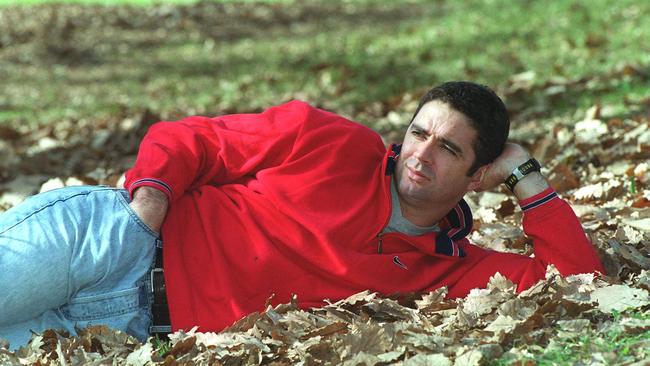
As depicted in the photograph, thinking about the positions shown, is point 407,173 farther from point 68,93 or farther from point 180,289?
point 68,93

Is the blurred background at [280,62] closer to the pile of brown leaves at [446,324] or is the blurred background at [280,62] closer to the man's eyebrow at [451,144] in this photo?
the pile of brown leaves at [446,324]

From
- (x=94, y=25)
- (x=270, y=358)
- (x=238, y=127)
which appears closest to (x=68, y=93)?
(x=94, y=25)

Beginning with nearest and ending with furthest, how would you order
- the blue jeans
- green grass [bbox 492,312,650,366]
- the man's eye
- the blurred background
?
1. green grass [bbox 492,312,650,366]
2. the blue jeans
3. the man's eye
4. the blurred background

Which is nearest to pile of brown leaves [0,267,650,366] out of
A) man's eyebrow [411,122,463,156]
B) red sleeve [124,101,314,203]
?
man's eyebrow [411,122,463,156]

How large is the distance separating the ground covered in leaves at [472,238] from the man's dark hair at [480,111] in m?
0.59

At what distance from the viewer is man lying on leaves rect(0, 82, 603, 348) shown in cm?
380

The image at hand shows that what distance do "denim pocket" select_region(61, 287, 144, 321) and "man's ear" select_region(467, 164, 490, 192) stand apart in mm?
1536

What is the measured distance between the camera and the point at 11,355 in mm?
3514

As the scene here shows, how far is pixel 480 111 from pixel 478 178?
1.05 ft

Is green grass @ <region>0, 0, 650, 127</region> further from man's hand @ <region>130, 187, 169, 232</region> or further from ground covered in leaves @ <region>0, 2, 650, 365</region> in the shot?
man's hand @ <region>130, 187, 169, 232</region>

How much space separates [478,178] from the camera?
4.07 metres

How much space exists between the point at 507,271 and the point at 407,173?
64 cm

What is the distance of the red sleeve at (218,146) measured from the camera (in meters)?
3.96

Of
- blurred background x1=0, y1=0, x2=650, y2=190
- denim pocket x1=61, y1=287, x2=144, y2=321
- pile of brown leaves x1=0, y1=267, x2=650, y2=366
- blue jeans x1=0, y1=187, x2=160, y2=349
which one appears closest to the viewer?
pile of brown leaves x1=0, y1=267, x2=650, y2=366
